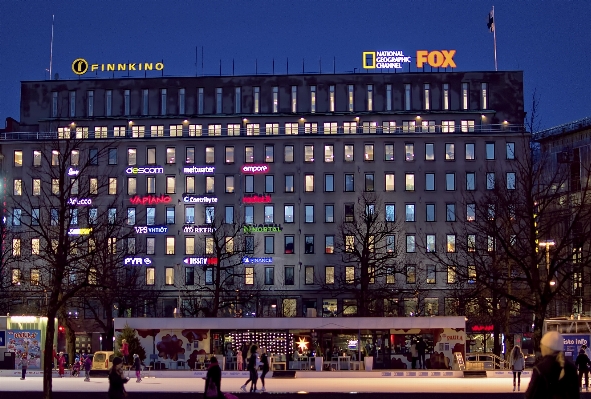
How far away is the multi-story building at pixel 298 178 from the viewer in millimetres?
113125

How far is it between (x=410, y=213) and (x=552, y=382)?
101m

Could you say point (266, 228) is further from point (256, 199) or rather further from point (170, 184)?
point (170, 184)

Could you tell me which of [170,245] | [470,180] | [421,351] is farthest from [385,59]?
[421,351]

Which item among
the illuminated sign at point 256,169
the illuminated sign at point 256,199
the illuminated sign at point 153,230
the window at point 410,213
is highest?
the illuminated sign at point 256,169

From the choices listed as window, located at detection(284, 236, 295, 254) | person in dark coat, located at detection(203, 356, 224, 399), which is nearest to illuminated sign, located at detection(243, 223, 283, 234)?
window, located at detection(284, 236, 295, 254)

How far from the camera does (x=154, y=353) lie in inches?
2756

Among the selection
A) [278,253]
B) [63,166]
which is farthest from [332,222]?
[63,166]

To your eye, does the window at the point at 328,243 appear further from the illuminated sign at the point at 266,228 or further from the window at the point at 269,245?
the window at the point at 269,245

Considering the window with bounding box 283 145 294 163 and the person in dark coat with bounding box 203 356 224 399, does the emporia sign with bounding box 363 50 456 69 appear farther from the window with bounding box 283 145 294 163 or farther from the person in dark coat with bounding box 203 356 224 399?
the person in dark coat with bounding box 203 356 224 399

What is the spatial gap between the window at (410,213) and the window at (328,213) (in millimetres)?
8677

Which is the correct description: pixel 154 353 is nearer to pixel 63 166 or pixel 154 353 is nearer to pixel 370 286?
pixel 63 166

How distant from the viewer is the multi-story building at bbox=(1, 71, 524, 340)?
113125 millimetres

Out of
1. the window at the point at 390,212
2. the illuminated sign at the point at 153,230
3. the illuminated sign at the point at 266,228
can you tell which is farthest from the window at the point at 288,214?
the illuminated sign at the point at 153,230

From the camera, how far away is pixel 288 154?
378 ft
